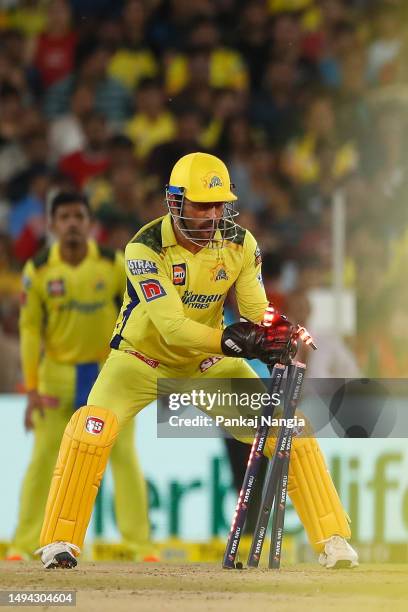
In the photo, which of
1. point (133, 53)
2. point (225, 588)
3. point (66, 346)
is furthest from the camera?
point (133, 53)

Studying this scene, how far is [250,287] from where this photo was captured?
604cm

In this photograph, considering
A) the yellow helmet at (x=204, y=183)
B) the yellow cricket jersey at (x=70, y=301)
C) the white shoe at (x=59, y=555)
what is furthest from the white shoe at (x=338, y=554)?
the yellow cricket jersey at (x=70, y=301)

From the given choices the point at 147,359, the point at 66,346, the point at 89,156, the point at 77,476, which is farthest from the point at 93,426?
the point at 89,156

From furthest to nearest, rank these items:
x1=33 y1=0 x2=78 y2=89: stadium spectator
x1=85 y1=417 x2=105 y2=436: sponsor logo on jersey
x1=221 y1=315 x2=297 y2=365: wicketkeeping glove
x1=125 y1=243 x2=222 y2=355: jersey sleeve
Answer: x1=33 y1=0 x2=78 y2=89: stadium spectator < x1=85 y1=417 x2=105 y2=436: sponsor logo on jersey < x1=125 y1=243 x2=222 y2=355: jersey sleeve < x1=221 y1=315 x2=297 y2=365: wicketkeeping glove

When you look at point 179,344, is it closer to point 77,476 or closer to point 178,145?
point 77,476

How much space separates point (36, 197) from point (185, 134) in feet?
3.77

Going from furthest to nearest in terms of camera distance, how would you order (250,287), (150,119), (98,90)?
(98,90), (150,119), (250,287)

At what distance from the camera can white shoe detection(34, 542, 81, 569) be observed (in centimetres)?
584

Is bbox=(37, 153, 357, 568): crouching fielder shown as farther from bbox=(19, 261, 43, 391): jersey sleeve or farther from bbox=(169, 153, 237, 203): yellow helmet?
bbox=(19, 261, 43, 391): jersey sleeve

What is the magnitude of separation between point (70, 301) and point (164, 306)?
6.80 ft

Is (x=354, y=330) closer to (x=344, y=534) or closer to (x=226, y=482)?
(x=226, y=482)

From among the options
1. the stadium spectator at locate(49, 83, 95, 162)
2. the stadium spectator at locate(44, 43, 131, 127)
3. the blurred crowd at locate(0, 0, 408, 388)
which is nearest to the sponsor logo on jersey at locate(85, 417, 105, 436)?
the blurred crowd at locate(0, 0, 408, 388)

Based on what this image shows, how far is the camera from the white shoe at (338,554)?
5871 mm

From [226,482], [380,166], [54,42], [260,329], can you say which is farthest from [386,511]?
[54,42]
